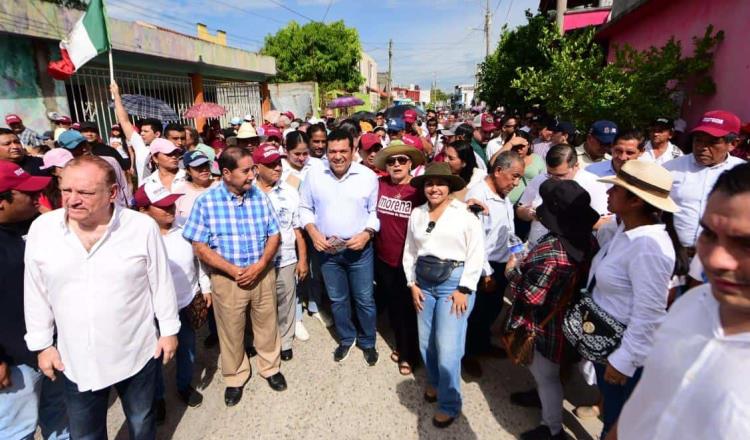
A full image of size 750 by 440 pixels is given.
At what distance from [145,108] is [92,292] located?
683cm

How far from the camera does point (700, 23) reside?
6.55 m

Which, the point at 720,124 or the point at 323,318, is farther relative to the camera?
the point at 323,318

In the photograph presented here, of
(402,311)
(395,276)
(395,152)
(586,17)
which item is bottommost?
(402,311)

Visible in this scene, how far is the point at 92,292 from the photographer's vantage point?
1.93 metres

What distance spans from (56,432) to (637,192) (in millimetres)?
3477

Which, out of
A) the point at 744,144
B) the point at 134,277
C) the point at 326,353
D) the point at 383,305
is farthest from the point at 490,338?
the point at 744,144

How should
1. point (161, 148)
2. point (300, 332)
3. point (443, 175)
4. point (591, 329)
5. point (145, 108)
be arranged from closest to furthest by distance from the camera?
1. point (591, 329)
2. point (443, 175)
3. point (161, 148)
4. point (300, 332)
5. point (145, 108)

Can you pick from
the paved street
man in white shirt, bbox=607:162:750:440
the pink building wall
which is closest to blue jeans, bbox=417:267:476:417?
the paved street

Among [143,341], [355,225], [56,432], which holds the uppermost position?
[355,225]

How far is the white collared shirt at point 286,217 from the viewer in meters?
3.46

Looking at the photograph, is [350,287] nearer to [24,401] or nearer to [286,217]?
[286,217]

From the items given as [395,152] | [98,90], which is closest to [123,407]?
[395,152]

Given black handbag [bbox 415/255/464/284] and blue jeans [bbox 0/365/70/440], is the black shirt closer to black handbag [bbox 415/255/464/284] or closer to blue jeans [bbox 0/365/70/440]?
blue jeans [bbox 0/365/70/440]

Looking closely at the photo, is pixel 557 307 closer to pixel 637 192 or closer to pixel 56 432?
pixel 637 192
